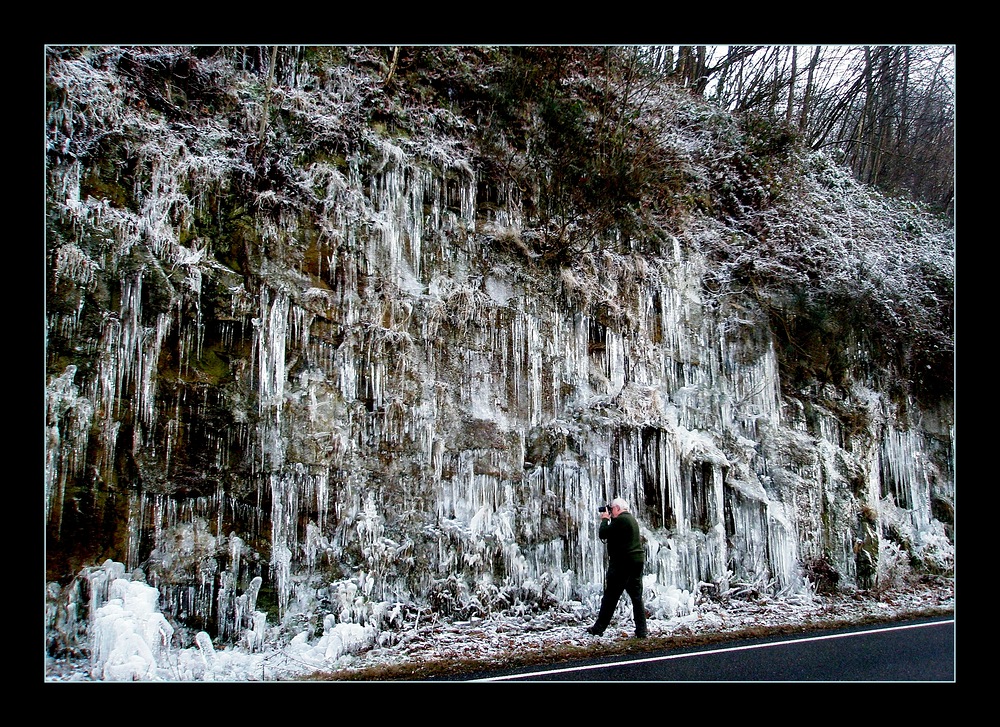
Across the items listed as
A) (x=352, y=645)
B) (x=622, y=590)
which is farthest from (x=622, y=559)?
(x=352, y=645)

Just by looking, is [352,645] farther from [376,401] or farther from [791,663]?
[791,663]

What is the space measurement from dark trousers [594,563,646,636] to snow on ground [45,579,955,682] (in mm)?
209

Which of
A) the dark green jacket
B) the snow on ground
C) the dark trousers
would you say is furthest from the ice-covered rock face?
the dark green jacket

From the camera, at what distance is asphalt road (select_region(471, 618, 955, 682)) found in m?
4.75

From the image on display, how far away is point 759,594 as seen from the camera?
21.0 ft

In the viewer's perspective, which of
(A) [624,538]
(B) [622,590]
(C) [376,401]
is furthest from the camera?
(C) [376,401]

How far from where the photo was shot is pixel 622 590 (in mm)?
5270

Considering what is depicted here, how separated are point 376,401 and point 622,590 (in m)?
2.86

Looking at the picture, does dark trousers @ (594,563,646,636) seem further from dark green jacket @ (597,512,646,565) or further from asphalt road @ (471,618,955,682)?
asphalt road @ (471,618,955,682)

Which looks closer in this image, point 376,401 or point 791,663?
point 791,663

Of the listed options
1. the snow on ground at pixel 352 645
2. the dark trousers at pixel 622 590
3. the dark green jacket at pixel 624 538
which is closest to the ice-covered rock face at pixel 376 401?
the snow on ground at pixel 352 645

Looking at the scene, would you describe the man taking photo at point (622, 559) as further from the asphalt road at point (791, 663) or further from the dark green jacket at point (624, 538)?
the asphalt road at point (791, 663)

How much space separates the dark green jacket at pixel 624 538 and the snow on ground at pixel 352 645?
0.87 meters
